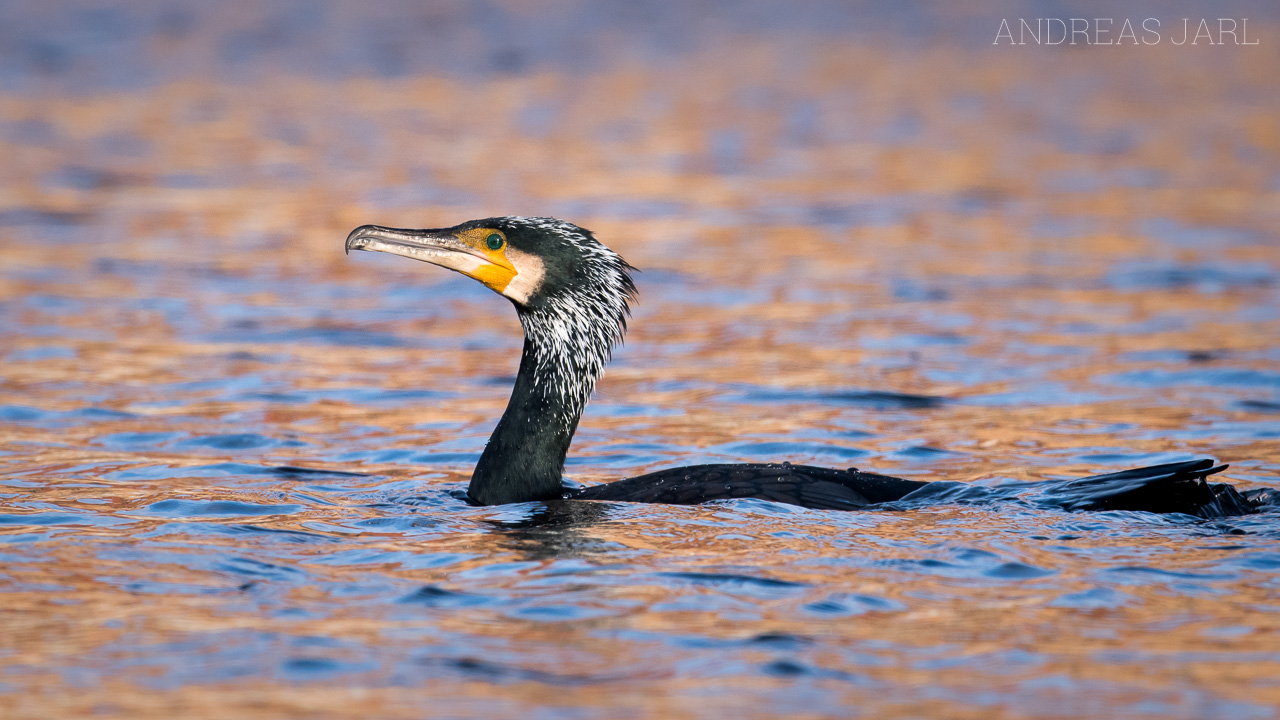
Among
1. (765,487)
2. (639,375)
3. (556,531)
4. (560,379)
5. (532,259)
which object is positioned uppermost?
(532,259)

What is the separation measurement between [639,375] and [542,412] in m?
3.91

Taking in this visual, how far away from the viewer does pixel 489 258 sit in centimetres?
772

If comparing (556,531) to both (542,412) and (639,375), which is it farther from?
(639,375)

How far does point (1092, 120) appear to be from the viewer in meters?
23.5

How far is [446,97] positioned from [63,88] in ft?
18.6

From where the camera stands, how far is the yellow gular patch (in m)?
7.71

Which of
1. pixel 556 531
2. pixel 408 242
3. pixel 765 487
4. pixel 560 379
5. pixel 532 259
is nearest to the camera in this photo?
pixel 556 531

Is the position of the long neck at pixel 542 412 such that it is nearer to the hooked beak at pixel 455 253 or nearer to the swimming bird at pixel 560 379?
the swimming bird at pixel 560 379

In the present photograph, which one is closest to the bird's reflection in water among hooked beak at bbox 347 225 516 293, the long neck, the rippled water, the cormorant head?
the rippled water

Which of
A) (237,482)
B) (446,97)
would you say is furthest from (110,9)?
(237,482)

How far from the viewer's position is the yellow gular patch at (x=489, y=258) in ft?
25.3

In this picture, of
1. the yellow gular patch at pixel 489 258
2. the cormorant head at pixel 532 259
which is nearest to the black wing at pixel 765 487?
the cormorant head at pixel 532 259

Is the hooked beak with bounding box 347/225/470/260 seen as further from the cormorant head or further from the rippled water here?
the rippled water

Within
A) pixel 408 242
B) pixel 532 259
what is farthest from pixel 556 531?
pixel 408 242
